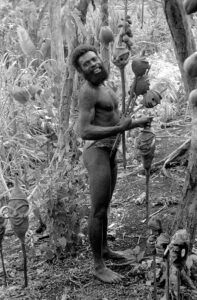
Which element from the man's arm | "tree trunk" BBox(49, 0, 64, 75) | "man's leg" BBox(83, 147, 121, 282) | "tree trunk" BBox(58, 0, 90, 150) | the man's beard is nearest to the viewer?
the man's arm

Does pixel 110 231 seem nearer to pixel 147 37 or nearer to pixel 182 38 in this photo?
pixel 182 38

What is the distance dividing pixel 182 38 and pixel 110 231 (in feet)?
5.47

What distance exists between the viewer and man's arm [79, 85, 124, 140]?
8.61 ft

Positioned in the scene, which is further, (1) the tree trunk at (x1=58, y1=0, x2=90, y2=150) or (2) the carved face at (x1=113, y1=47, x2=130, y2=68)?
(1) the tree trunk at (x1=58, y1=0, x2=90, y2=150)

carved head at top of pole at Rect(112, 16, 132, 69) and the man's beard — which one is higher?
carved head at top of pole at Rect(112, 16, 132, 69)

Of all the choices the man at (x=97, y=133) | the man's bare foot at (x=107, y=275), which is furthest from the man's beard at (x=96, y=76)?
the man's bare foot at (x=107, y=275)

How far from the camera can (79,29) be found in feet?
11.6

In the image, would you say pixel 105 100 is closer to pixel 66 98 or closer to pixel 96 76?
pixel 96 76

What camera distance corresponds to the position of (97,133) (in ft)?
8.63

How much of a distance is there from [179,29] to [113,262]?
161 cm

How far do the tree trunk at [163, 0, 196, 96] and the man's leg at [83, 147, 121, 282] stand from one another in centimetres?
71

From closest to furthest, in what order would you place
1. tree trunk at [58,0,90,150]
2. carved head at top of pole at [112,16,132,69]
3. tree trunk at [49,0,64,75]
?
carved head at top of pole at [112,16,132,69] → tree trunk at [58,0,90,150] → tree trunk at [49,0,64,75]

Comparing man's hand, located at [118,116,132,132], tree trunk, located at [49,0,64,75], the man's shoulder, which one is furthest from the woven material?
tree trunk, located at [49,0,64,75]

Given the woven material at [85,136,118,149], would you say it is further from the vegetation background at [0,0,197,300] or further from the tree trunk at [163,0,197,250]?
the tree trunk at [163,0,197,250]
